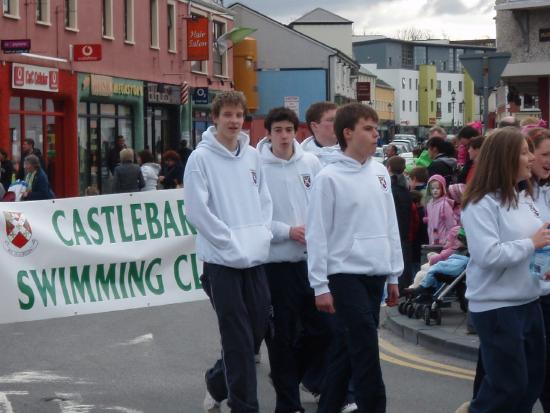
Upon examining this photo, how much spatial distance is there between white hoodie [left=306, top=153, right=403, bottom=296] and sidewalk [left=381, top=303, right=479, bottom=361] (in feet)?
12.8

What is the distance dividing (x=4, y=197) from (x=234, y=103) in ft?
41.1

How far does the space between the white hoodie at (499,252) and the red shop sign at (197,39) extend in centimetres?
3738

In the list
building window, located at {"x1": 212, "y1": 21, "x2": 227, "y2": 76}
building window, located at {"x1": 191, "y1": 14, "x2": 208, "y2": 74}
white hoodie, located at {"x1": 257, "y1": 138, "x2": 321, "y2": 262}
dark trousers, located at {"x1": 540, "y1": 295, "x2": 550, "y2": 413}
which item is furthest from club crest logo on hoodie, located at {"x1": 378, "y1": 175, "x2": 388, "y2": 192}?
building window, located at {"x1": 212, "y1": 21, "x2": 227, "y2": 76}

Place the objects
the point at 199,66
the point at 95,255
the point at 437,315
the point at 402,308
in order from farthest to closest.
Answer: the point at 199,66
the point at 402,308
the point at 437,315
the point at 95,255

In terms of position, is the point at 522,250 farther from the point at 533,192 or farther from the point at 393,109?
the point at 393,109

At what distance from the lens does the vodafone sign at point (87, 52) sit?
3256 cm

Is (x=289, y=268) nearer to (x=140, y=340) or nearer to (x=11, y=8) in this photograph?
(x=140, y=340)

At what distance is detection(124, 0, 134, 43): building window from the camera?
38.8 metres

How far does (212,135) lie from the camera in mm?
7484

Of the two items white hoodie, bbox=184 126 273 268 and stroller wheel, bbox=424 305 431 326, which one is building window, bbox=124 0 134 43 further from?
white hoodie, bbox=184 126 273 268

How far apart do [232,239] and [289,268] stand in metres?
0.82

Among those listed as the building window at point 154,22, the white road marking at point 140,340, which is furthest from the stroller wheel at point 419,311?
the building window at point 154,22

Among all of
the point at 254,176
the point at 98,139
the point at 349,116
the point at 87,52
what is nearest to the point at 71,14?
the point at 87,52

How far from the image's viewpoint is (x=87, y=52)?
32625 millimetres
